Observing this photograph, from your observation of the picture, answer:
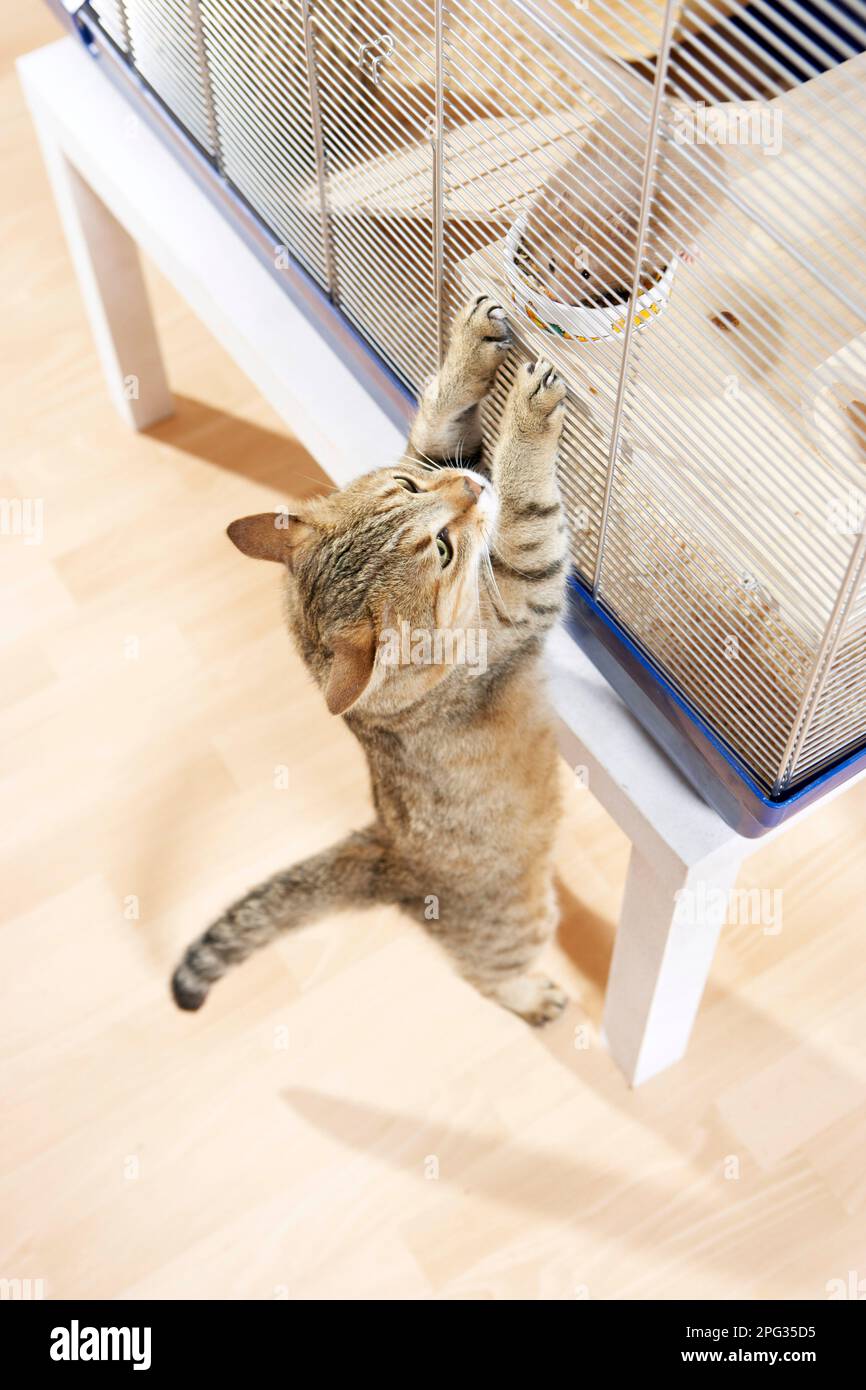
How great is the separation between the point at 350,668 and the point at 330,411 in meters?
→ 0.37

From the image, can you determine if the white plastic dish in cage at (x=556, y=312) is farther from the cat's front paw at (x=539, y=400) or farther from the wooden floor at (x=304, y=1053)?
the wooden floor at (x=304, y=1053)

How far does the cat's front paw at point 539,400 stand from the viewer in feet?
2.78

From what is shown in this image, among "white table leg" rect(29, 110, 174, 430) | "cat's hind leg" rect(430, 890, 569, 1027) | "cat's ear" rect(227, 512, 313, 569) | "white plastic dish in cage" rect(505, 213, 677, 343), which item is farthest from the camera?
"white table leg" rect(29, 110, 174, 430)

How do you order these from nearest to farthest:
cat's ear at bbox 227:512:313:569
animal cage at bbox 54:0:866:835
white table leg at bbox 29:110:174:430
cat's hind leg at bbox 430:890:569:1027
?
animal cage at bbox 54:0:866:835, cat's ear at bbox 227:512:313:569, cat's hind leg at bbox 430:890:569:1027, white table leg at bbox 29:110:174:430

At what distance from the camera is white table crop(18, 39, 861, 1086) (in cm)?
95

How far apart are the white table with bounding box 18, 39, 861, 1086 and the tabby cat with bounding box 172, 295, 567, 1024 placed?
0.07 m

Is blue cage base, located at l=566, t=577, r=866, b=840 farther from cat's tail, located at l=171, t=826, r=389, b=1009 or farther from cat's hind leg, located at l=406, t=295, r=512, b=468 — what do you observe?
cat's tail, located at l=171, t=826, r=389, b=1009

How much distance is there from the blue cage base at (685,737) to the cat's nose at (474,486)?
109 mm

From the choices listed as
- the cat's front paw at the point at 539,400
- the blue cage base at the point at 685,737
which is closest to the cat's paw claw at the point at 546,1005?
the blue cage base at the point at 685,737

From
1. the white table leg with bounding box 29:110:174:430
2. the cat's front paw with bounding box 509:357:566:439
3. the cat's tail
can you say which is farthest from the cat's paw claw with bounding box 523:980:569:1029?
the white table leg with bounding box 29:110:174:430

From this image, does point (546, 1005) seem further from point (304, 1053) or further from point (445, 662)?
point (445, 662)

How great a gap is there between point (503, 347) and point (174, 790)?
77cm
